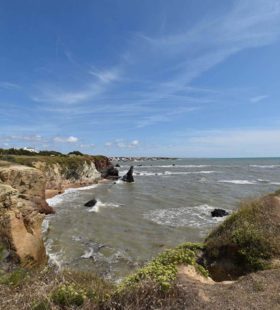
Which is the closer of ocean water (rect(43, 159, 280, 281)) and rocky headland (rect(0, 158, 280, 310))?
rocky headland (rect(0, 158, 280, 310))

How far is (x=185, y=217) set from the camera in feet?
91.9

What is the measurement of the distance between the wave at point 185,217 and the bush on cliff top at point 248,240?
484 inches

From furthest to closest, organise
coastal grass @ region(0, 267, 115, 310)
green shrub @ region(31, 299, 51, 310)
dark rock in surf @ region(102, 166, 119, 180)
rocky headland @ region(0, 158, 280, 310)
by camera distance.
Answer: dark rock in surf @ region(102, 166, 119, 180)
rocky headland @ region(0, 158, 280, 310)
coastal grass @ region(0, 267, 115, 310)
green shrub @ region(31, 299, 51, 310)

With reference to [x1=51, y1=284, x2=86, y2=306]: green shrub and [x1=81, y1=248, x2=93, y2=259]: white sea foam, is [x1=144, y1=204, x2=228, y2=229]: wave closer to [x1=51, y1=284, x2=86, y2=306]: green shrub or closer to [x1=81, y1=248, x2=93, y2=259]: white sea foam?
[x1=81, y1=248, x2=93, y2=259]: white sea foam

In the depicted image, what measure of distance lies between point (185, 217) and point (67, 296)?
2293 cm

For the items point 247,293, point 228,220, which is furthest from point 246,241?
point 247,293

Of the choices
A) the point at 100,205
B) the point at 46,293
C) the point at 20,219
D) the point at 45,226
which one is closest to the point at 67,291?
the point at 46,293

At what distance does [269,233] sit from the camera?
1103cm

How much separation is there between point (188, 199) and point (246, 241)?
2790 cm

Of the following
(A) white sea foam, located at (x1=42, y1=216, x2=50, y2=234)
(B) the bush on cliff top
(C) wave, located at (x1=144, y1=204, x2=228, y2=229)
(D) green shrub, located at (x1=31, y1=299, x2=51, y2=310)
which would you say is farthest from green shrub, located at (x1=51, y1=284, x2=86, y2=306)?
(C) wave, located at (x1=144, y1=204, x2=228, y2=229)

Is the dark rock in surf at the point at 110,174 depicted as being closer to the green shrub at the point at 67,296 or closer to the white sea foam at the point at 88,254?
the white sea foam at the point at 88,254

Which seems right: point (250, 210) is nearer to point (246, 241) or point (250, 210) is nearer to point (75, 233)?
point (246, 241)

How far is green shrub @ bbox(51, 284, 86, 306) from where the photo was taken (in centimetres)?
572

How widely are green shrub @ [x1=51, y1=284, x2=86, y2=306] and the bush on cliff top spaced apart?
20.1 feet
